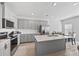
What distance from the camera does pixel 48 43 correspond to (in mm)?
1438

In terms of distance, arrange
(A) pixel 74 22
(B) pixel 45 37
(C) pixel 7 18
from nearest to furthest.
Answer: (A) pixel 74 22, (B) pixel 45 37, (C) pixel 7 18

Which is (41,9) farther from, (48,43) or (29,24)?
(48,43)

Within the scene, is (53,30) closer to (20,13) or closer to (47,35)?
(47,35)

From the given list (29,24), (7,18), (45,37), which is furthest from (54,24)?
(7,18)

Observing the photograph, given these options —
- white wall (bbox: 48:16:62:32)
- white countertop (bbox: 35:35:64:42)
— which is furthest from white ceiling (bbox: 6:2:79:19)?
white countertop (bbox: 35:35:64:42)

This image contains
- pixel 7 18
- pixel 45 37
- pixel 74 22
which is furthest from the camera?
pixel 7 18

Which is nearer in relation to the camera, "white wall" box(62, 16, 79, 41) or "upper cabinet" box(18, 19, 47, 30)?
"white wall" box(62, 16, 79, 41)

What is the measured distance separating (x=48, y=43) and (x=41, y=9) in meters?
0.60

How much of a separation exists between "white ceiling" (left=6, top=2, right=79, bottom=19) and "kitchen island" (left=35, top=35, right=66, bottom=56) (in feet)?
1.16

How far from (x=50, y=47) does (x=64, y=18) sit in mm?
525

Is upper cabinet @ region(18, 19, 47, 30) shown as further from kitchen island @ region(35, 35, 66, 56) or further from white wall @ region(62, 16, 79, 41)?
white wall @ region(62, 16, 79, 41)

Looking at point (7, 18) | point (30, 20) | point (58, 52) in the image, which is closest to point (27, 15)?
point (30, 20)

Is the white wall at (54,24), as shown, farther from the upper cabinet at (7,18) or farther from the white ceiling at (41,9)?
the upper cabinet at (7,18)

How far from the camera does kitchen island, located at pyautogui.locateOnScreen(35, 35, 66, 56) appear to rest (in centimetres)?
136
